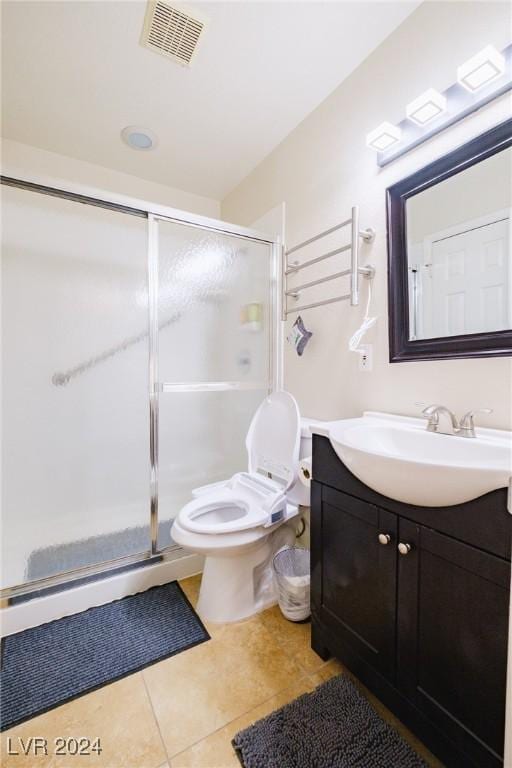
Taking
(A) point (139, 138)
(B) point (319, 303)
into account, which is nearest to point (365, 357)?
(B) point (319, 303)

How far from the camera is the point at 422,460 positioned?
0.73 meters

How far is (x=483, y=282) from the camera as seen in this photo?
1.02 metres

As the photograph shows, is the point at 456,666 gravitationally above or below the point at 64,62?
below

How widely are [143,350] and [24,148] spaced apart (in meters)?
1.38

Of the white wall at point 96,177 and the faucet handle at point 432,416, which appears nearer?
the faucet handle at point 432,416

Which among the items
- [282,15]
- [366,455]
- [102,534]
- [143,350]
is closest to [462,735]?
[366,455]

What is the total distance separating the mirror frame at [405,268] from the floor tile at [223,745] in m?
1.21

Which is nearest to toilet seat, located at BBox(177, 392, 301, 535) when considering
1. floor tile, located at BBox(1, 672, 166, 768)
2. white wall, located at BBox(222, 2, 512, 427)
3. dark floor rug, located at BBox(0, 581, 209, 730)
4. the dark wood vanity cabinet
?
white wall, located at BBox(222, 2, 512, 427)

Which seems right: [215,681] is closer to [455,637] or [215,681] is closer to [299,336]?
[455,637]

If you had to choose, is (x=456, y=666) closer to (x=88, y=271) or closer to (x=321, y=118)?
(x=88, y=271)

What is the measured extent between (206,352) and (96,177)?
1340 mm

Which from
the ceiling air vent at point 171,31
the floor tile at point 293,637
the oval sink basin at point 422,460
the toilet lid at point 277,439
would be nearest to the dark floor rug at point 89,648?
the floor tile at point 293,637

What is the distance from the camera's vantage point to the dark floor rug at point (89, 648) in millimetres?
1070

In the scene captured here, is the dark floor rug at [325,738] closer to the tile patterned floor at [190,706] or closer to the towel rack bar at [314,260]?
the tile patterned floor at [190,706]
